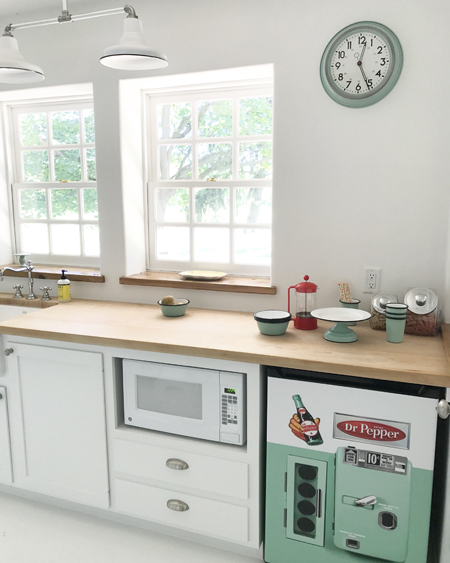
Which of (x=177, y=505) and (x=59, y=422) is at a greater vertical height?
(x=59, y=422)

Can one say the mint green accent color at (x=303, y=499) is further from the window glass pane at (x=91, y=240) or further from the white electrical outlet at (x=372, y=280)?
the window glass pane at (x=91, y=240)

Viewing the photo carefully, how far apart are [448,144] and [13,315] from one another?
2.69 meters

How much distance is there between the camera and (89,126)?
10.2 ft

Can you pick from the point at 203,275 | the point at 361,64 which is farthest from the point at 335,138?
the point at 203,275

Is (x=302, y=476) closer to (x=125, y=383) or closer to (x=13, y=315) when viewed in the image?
(x=125, y=383)

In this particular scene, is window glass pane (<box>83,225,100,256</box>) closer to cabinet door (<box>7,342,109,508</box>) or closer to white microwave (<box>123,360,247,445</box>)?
cabinet door (<box>7,342,109,508</box>)

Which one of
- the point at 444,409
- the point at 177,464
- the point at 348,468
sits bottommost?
the point at 177,464

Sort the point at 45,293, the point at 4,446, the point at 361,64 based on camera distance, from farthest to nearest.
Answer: the point at 45,293
the point at 4,446
the point at 361,64

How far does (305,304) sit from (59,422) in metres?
1.34

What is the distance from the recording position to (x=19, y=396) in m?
2.36

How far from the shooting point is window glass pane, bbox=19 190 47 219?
332 centimetres

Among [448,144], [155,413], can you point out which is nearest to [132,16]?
[448,144]

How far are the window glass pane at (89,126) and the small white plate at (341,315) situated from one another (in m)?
1.97

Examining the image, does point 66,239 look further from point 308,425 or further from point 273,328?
point 308,425
